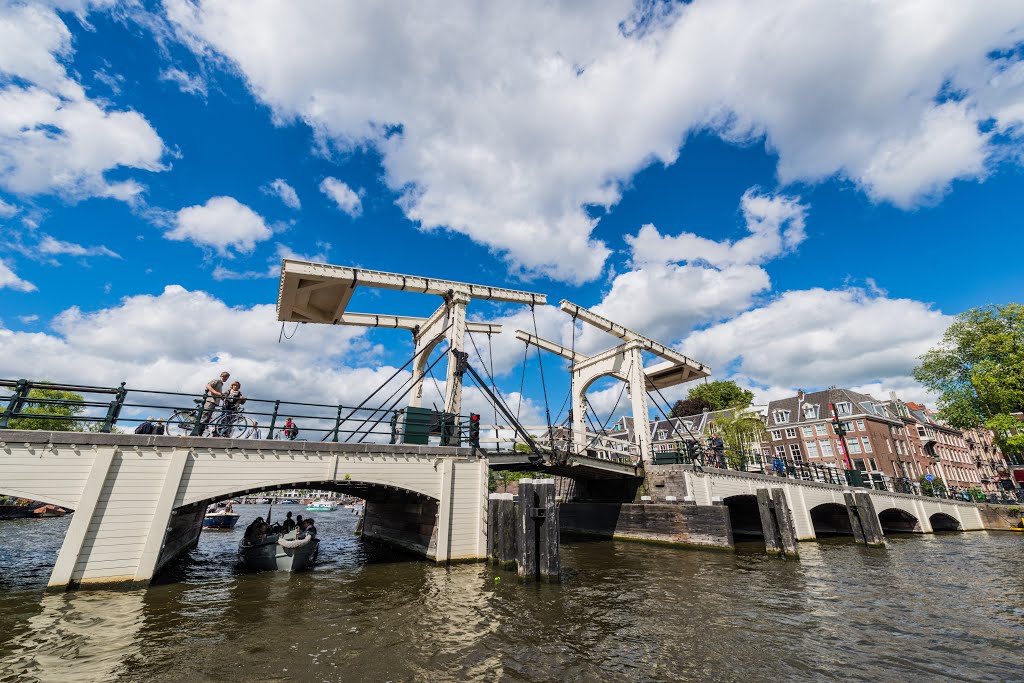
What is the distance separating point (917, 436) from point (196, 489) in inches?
2379

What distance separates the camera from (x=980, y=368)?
26.1 meters

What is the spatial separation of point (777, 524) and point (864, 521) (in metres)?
5.57

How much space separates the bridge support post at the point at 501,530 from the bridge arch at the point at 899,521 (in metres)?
23.3

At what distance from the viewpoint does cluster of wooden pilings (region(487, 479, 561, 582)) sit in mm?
9266

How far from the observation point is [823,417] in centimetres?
4244

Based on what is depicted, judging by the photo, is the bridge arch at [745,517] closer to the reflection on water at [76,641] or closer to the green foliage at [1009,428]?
the green foliage at [1009,428]

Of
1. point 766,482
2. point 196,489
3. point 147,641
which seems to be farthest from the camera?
point 766,482

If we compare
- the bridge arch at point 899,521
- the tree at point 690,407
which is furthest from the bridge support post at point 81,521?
the tree at point 690,407

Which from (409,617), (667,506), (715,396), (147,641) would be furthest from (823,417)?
(147,641)

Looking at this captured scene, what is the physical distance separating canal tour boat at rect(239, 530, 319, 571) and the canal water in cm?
42

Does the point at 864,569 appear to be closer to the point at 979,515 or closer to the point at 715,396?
the point at 979,515

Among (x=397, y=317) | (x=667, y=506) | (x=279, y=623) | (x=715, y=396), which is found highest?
(x=715, y=396)

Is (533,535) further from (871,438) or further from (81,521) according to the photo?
(871,438)

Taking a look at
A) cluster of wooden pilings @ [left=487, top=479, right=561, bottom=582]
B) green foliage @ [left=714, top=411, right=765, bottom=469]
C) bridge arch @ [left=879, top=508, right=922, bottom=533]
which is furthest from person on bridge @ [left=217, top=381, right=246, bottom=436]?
green foliage @ [left=714, top=411, right=765, bottom=469]
